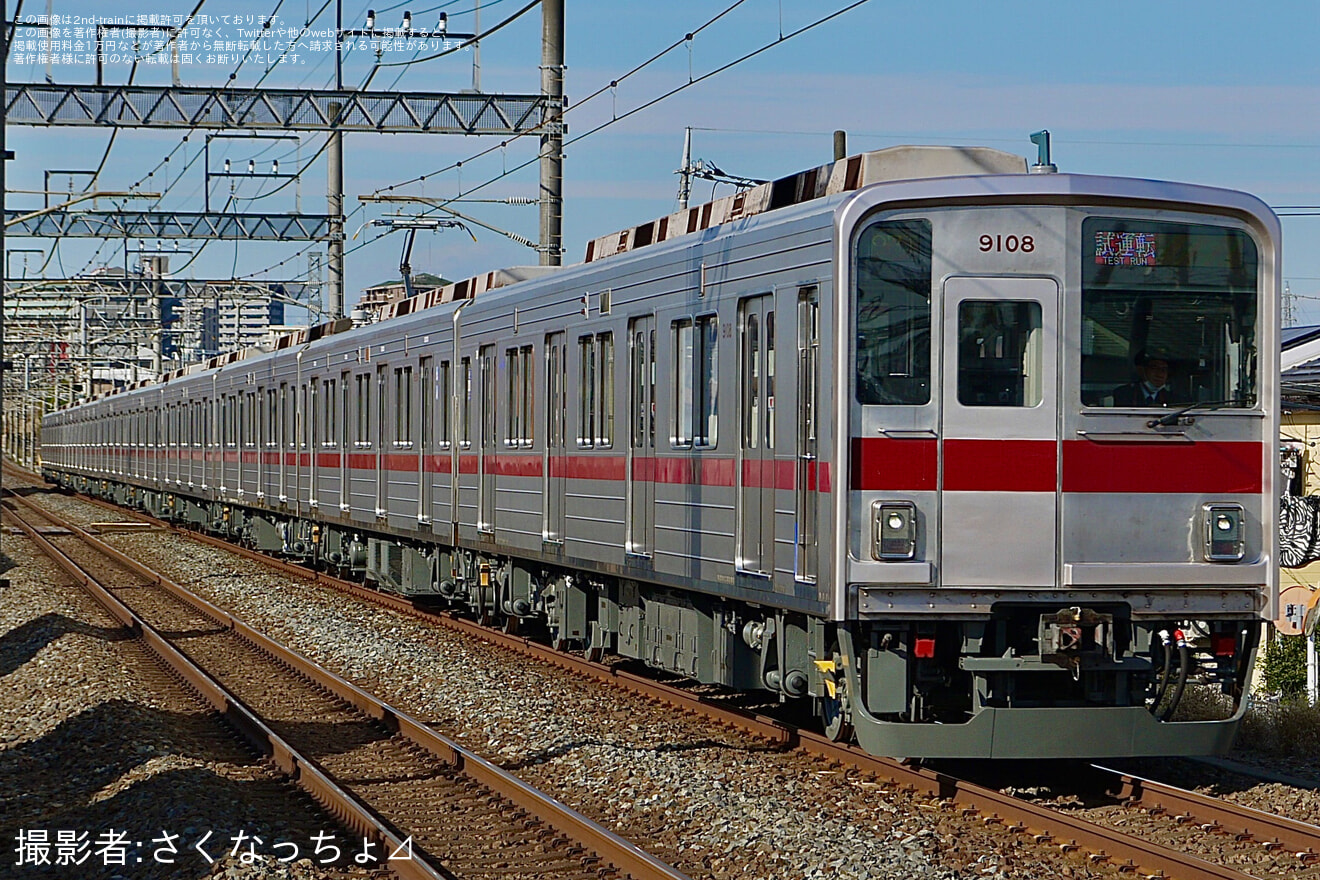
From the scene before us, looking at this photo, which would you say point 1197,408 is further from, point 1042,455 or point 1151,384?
point 1042,455

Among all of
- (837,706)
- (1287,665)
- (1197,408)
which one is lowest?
(1287,665)

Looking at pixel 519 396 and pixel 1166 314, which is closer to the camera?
pixel 1166 314

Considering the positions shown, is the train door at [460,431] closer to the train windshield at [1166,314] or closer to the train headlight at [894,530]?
the train headlight at [894,530]

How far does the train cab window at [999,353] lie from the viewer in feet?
27.2

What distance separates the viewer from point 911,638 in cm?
838

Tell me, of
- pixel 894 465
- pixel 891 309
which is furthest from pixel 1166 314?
pixel 894 465

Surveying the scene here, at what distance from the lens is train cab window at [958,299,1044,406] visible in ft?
27.2

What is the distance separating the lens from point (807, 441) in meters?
8.66

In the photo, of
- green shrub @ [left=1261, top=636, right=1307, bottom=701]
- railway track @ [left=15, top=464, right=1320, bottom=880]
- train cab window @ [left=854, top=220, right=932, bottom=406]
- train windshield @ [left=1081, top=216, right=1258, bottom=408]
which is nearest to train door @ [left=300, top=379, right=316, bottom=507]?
green shrub @ [left=1261, top=636, right=1307, bottom=701]

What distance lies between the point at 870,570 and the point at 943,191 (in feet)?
5.79

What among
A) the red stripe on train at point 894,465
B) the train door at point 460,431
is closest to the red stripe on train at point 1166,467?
the red stripe on train at point 894,465

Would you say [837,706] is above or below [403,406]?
below

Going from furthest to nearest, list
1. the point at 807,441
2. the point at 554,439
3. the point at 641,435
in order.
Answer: the point at 554,439, the point at 641,435, the point at 807,441

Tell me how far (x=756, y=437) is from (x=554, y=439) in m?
3.96
